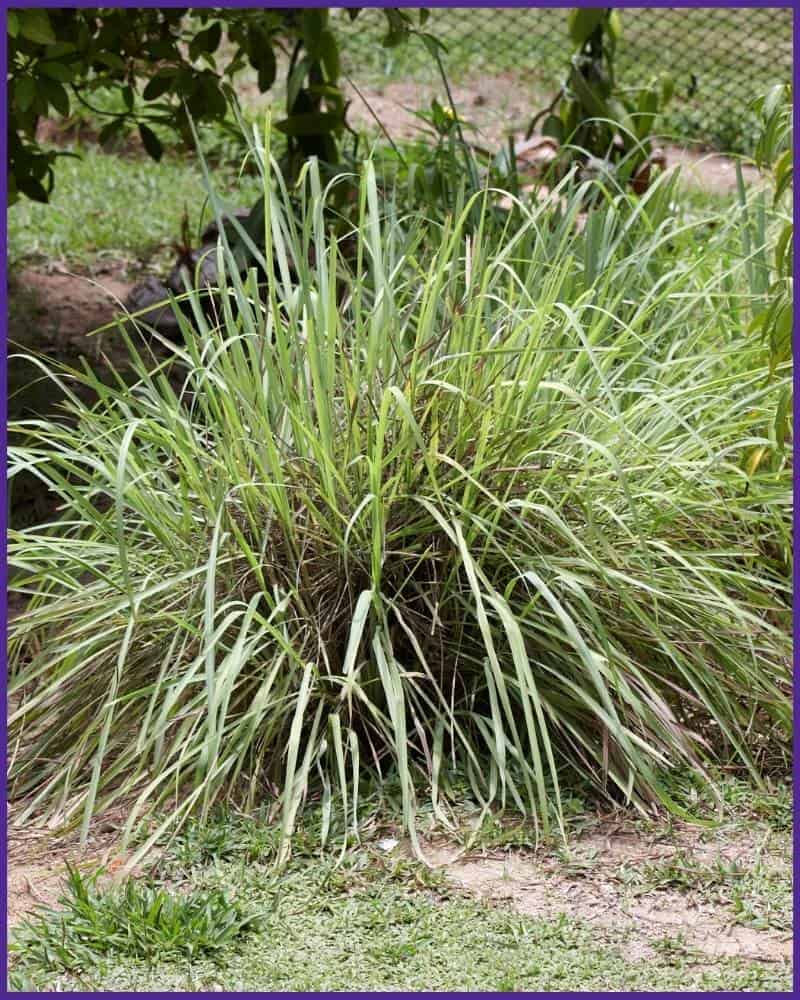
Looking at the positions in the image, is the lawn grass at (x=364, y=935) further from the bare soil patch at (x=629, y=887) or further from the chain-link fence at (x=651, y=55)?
the chain-link fence at (x=651, y=55)

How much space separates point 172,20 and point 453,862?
3.10 meters

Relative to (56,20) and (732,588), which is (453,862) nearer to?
(732,588)

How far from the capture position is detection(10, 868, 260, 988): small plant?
2453 mm

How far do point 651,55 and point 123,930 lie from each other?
7740mm

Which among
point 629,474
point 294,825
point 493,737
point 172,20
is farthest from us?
point 172,20

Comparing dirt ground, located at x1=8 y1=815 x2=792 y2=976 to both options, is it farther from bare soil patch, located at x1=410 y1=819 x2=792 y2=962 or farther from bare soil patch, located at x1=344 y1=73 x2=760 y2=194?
bare soil patch, located at x1=344 y1=73 x2=760 y2=194

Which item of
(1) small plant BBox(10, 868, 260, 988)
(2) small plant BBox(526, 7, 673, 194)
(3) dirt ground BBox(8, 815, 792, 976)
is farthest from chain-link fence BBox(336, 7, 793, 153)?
(1) small plant BBox(10, 868, 260, 988)

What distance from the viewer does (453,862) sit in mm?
2762

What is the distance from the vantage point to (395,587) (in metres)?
3.13

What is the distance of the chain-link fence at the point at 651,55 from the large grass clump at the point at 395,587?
516 cm

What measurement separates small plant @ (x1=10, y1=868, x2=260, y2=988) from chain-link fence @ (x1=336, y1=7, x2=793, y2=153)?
20.3 feet

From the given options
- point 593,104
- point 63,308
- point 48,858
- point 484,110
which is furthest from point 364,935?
point 484,110

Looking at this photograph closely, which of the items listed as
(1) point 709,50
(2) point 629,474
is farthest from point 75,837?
(1) point 709,50

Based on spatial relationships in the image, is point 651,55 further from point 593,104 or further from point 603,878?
point 603,878
